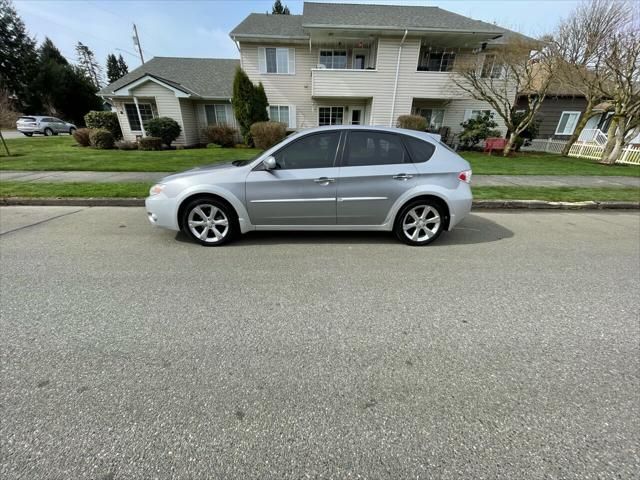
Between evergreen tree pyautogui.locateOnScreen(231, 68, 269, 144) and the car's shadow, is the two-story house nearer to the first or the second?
evergreen tree pyautogui.locateOnScreen(231, 68, 269, 144)

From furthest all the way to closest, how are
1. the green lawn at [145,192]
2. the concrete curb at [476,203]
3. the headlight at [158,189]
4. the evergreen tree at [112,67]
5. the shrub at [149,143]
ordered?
1. the evergreen tree at [112,67]
2. the shrub at [149,143]
3. the green lawn at [145,192]
4. the concrete curb at [476,203]
5. the headlight at [158,189]

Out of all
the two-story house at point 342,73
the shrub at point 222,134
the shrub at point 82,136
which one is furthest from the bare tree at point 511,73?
the shrub at point 82,136

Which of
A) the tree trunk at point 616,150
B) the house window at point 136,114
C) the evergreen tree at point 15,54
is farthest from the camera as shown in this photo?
the evergreen tree at point 15,54

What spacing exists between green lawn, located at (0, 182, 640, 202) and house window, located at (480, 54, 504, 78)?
11208 millimetres

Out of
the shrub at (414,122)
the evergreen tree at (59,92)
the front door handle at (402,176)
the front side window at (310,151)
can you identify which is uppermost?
the evergreen tree at (59,92)

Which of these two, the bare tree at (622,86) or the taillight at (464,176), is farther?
the bare tree at (622,86)

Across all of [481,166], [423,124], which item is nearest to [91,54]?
[423,124]

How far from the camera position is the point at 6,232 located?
459cm

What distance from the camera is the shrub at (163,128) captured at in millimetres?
15609

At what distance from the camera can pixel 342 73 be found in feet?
51.6

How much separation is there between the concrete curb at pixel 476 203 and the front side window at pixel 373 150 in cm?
316

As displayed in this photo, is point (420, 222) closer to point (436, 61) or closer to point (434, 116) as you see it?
point (434, 116)

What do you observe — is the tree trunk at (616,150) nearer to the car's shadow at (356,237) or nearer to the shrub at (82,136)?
the car's shadow at (356,237)

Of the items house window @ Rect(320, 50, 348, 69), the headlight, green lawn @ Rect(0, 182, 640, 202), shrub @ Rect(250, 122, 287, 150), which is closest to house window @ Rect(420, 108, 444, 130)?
house window @ Rect(320, 50, 348, 69)
